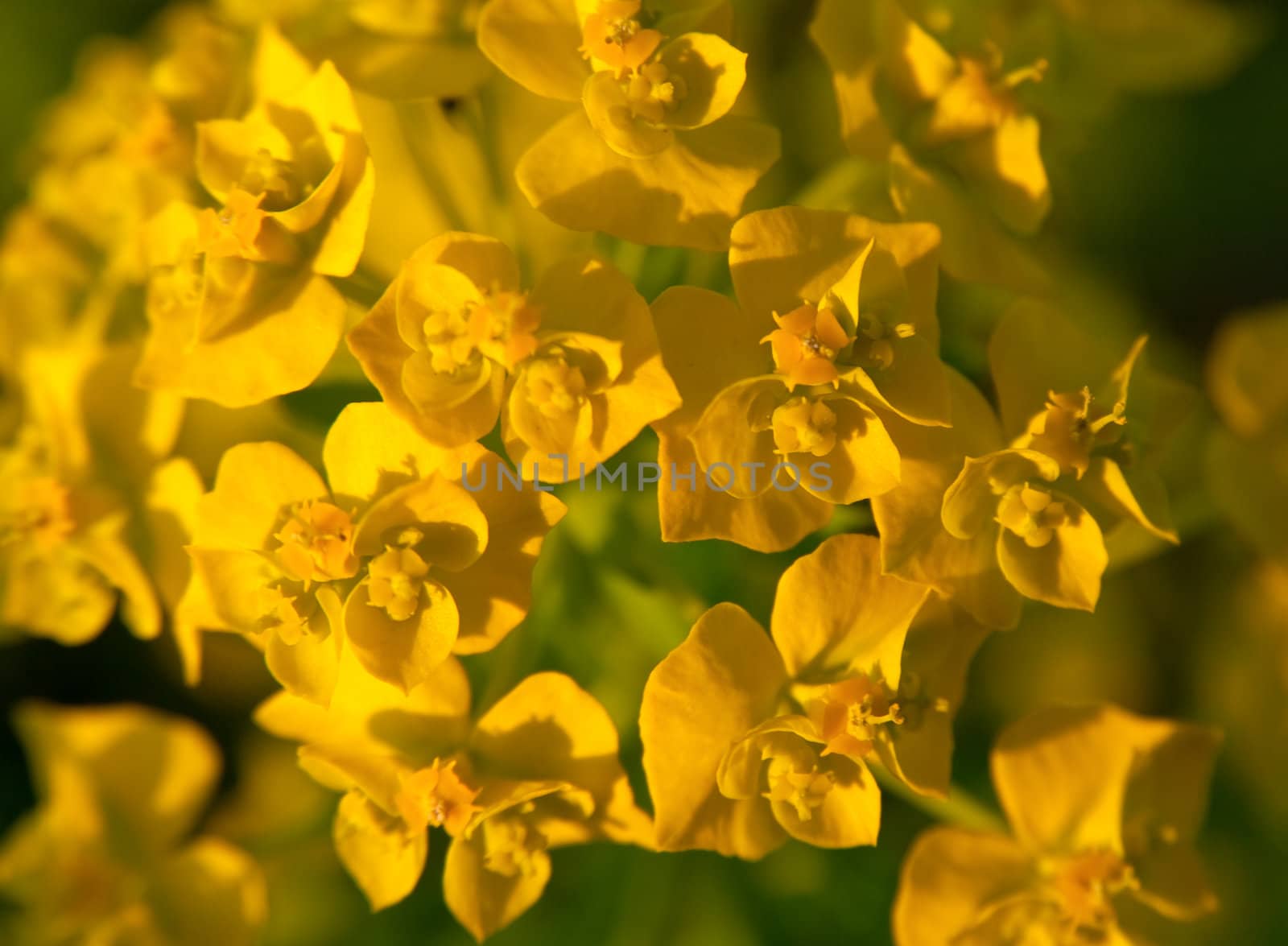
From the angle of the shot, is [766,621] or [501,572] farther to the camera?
[766,621]

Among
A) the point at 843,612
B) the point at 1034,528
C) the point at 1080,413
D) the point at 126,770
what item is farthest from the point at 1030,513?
the point at 126,770

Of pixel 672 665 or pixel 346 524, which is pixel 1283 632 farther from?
pixel 346 524

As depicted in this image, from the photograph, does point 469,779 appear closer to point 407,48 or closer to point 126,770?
point 126,770

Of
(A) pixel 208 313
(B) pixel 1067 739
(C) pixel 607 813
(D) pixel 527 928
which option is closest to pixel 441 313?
(A) pixel 208 313

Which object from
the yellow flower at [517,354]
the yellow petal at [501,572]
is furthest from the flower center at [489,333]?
the yellow petal at [501,572]

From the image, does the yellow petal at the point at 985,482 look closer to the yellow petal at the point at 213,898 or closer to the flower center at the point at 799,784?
the flower center at the point at 799,784

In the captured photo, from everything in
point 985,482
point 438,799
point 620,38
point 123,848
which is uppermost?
point 620,38

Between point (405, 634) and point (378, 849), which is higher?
point (405, 634)
